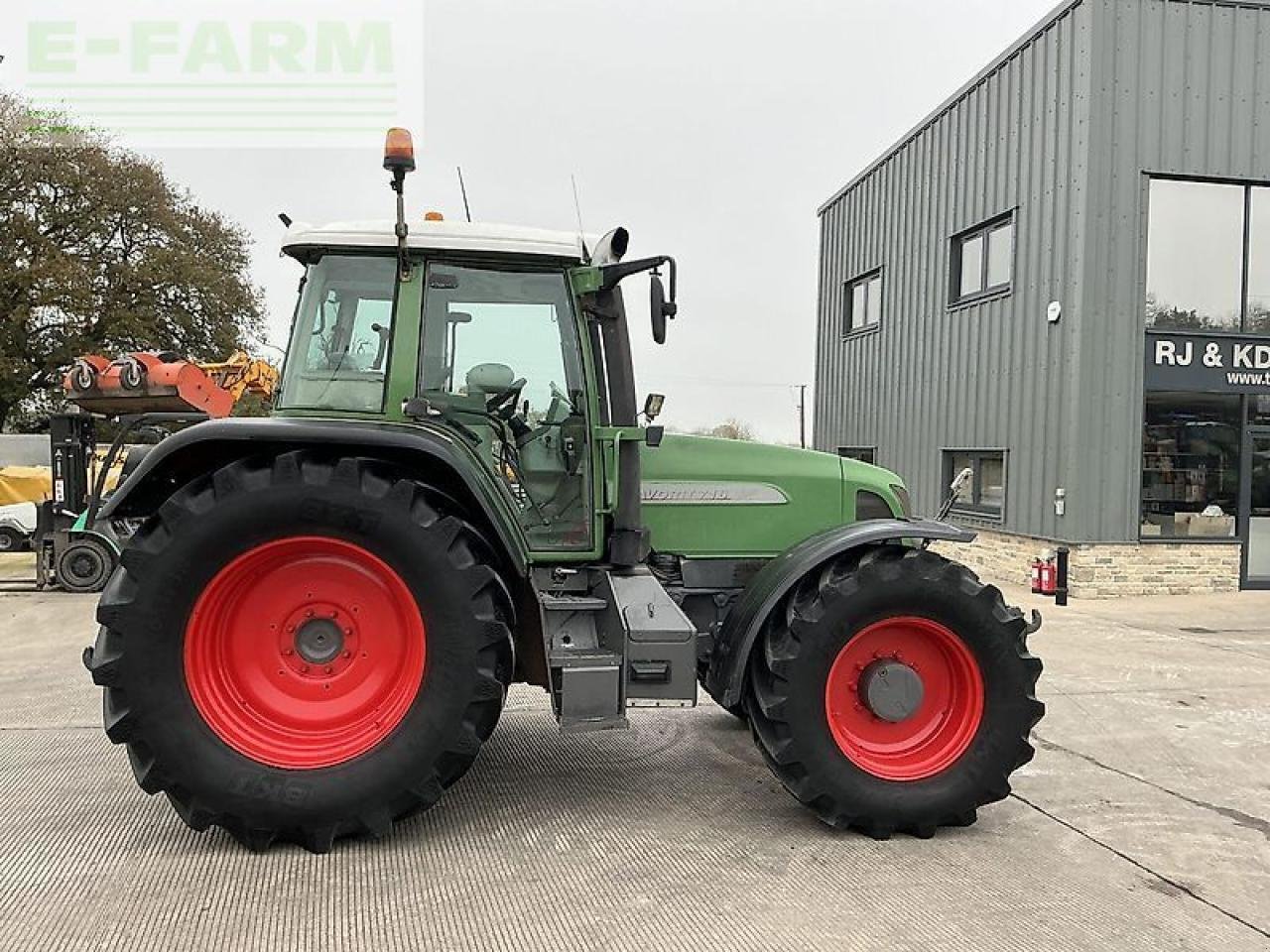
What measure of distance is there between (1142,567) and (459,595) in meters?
9.70

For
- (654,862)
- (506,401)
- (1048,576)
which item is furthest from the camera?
(1048,576)

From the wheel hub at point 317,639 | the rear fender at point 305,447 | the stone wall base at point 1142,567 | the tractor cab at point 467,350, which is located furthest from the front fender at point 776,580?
the stone wall base at point 1142,567

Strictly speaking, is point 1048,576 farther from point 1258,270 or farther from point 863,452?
point 863,452

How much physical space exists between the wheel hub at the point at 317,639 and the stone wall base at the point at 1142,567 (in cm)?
922

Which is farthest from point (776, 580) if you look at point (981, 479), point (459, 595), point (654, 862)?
point (981, 479)

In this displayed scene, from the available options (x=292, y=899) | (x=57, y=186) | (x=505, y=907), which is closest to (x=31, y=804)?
(x=292, y=899)

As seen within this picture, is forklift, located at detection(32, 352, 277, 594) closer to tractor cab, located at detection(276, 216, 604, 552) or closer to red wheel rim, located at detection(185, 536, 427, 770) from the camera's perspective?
tractor cab, located at detection(276, 216, 604, 552)

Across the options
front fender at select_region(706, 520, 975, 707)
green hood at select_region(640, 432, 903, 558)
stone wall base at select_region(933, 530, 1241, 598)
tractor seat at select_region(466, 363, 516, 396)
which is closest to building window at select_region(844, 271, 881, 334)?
stone wall base at select_region(933, 530, 1241, 598)

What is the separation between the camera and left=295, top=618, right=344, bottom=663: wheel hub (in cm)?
380

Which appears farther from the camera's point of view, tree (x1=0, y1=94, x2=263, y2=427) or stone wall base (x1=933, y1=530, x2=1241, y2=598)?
tree (x1=0, y1=94, x2=263, y2=427)

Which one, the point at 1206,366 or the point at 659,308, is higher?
the point at 1206,366

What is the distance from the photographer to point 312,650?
380 cm

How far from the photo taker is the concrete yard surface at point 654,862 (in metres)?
3.04

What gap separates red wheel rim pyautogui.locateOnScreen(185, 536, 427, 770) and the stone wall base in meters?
9.09
